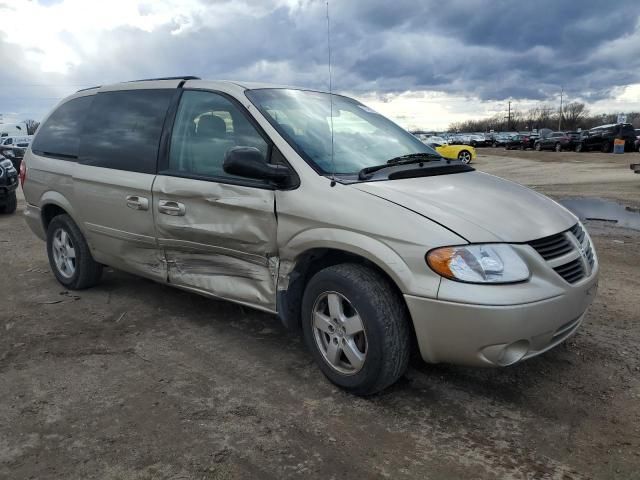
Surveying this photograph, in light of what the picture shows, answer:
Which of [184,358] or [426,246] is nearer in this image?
[426,246]

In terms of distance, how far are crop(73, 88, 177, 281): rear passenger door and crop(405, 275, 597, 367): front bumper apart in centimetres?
216

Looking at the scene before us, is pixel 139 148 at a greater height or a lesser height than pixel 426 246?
greater

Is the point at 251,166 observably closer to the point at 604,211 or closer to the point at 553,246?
the point at 553,246

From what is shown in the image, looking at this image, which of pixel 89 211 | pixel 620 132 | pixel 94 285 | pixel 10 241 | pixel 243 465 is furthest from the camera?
pixel 620 132

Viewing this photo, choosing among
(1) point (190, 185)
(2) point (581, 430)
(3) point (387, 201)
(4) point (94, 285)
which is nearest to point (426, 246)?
(3) point (387, 201)

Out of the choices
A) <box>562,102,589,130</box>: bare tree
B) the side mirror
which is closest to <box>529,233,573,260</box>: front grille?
the side mirror

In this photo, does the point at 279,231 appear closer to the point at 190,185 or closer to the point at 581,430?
the point at 190,185

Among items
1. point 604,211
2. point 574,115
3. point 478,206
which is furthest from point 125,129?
point 574,115

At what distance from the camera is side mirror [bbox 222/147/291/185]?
3182mm

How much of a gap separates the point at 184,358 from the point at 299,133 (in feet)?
5.38

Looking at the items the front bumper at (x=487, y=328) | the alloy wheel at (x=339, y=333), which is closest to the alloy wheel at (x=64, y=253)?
the alloy wheel at (x=339, y=333)

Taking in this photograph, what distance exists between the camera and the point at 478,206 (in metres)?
2.99

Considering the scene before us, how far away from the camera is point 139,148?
418cm

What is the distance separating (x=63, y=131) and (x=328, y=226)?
3.19 m
